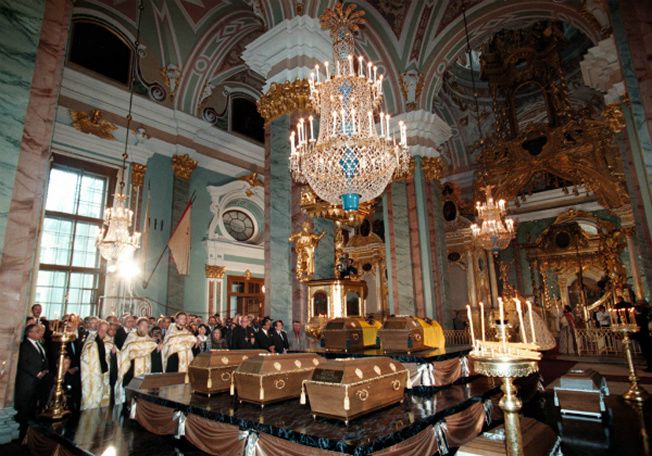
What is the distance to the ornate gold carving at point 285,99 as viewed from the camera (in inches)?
269

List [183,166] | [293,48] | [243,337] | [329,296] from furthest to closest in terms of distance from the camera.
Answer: [183,166]
[293,48]
[243,337]
[329,296]

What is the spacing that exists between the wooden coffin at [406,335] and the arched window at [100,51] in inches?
386

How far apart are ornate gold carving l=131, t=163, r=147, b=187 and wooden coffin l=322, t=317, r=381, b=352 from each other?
7.27 m

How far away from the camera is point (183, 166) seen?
11.1 m

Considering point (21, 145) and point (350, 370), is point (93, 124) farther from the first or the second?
point (350, 370)

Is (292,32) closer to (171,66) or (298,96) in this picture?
(298,96)

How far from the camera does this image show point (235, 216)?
43.6 ft

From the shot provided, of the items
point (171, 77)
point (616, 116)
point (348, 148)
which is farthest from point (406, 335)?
point (171, 77)

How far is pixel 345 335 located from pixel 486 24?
30.4 ft

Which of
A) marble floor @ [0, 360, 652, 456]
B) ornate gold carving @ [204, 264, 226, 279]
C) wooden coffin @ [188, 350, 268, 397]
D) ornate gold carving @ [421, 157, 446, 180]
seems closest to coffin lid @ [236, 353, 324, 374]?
wooden coffin @ [188, 350, 268, 397]

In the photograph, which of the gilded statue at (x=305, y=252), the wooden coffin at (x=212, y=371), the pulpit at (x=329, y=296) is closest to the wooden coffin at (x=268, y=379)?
the wooden coffin at (x=212, y=371)

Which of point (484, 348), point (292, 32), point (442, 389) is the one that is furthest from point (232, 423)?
point (292, 32)

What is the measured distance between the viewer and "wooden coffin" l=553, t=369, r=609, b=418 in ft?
14.0

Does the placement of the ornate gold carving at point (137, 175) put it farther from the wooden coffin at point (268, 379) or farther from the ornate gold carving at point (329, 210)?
the wooden coffin at point (268, 379)
